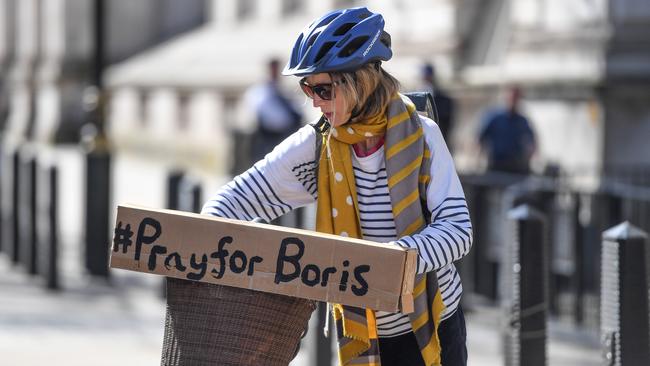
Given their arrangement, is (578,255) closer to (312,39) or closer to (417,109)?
(417,109)

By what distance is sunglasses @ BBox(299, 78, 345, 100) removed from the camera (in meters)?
3.86

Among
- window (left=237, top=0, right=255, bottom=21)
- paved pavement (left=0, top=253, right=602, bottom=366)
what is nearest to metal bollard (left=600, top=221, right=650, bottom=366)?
paved pavement (left=0, top=253, right=602, bottom=366)

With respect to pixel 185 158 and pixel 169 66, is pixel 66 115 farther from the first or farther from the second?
pixel 185 158

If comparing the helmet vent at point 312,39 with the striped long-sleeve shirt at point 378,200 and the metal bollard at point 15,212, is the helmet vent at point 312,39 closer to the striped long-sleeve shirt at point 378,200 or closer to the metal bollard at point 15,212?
the striped long-sleeve shirt at point 378,200

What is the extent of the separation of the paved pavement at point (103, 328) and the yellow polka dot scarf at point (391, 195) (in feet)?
12.9

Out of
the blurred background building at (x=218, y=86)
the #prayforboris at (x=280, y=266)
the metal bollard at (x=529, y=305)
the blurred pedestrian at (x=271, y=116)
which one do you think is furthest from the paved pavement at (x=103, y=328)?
the #prayforboris at (x=280, y=266)

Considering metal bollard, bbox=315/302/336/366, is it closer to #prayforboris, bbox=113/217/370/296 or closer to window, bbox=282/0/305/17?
#prayforboris, bbox=113/217/370/296

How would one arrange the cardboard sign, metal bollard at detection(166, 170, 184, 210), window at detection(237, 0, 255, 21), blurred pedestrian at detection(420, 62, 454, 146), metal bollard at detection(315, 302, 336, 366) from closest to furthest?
the cardboard sign < metal bollard at detection(315, 302, 336, 366) < metal bollard at detection(166, 170, 184, 210) < blurred pedestrian at detection(420, 62, 454, 146) < window at detection(237, 0, 255, 21)

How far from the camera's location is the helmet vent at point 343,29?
152 inches

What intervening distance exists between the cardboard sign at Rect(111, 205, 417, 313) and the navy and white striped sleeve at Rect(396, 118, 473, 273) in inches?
3.8

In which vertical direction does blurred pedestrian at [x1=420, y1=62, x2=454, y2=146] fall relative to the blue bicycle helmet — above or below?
above

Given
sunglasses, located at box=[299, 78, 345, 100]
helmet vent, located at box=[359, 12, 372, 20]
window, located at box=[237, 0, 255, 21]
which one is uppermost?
window, located at box=[237, 0, 255, 21]

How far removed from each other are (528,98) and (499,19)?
314 centimetres

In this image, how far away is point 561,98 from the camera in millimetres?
15719
